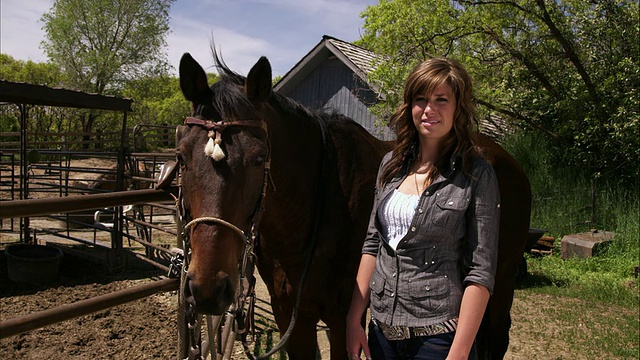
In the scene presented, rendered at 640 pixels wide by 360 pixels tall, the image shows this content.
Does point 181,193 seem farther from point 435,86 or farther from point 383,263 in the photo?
point 435,86

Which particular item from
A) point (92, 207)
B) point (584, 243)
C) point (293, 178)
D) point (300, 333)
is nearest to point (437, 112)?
point (293, 178)

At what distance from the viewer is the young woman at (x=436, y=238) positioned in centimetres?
150

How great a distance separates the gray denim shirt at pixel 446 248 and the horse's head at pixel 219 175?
1.95ft

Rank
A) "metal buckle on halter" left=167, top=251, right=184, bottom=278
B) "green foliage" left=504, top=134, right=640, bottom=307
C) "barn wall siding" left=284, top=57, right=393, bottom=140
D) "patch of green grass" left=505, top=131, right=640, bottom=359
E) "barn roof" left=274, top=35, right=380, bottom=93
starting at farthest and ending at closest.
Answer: "barn wall siding" left=284, top=57, right=393, bottom=140 < "barn roof" left=274, top=35, right=380, bottom=93 < "green foliage" left=504, top=134, right=640, bottom=307 < "patch of green grass" left=505, top=131, right=640, bottom=359 < "metal buckle on halter" left=167, top=251, right=184, bottom=278

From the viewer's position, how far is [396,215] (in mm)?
1637

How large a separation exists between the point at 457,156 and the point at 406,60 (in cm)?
815

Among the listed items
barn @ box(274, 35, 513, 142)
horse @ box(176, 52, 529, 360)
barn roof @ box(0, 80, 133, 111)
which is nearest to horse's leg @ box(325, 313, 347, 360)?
horse @ box(176, 52, 529, 360)

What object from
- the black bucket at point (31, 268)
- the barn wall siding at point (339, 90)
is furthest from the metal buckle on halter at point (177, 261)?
the barn wall siding at point (339, 90)

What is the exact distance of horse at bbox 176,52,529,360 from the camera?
166 centimetres

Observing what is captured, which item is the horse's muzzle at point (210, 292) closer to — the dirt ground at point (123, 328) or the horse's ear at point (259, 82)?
the horse's ear at point (259, 82)

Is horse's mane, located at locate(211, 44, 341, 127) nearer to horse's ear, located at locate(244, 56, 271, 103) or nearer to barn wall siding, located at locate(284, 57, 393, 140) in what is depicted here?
horse's ear, located at locate(244, 56, 271, 103)

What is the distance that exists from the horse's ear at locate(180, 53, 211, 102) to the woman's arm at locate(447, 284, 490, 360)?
4.31ft

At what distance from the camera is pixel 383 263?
5.46 ft

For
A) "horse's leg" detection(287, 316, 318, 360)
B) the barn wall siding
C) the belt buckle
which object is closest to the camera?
the belt buckle
